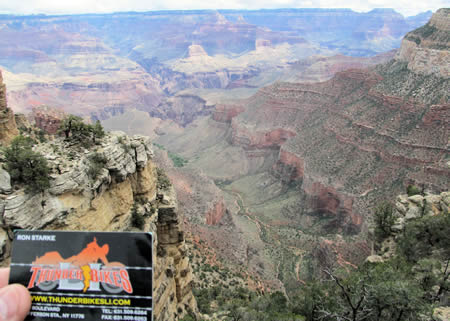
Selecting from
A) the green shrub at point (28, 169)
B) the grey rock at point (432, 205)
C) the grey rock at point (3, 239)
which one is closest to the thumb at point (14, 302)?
the grey rock at point (3, 239)

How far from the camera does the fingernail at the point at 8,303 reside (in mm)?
6430

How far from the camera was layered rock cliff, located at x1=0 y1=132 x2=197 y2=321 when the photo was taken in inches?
475

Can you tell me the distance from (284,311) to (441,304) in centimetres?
854

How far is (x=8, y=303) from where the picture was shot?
6.61m

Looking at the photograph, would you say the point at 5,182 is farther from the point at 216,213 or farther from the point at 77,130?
the point at 216,213

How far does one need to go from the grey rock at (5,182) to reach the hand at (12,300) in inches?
220

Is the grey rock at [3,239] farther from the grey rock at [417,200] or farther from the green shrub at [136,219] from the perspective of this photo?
the grey rock at [417,200]

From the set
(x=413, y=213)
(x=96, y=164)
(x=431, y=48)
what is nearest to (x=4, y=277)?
(x=96, y=164)

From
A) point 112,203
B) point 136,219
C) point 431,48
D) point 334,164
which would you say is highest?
point 431,48

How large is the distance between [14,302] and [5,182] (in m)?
6.38

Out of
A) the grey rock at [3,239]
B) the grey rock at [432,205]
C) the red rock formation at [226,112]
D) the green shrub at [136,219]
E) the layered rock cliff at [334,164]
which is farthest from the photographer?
the red rock formation at [226,112]

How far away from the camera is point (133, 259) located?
707 centimetres

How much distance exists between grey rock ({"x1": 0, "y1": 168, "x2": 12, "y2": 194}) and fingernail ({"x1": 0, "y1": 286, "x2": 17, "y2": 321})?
6.07m

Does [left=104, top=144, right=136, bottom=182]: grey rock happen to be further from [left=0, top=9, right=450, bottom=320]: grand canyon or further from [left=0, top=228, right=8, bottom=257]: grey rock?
[left=0, top=228, right=8, bottom=257]: grey rock
